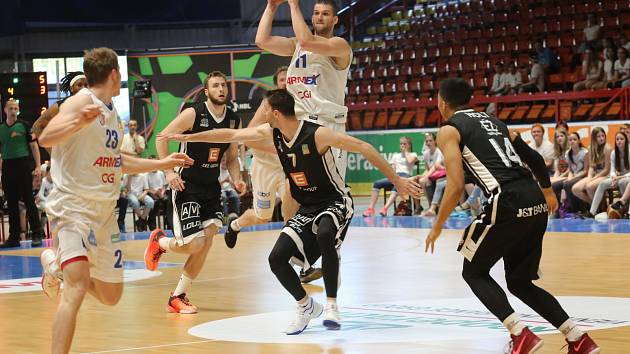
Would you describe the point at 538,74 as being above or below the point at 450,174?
above

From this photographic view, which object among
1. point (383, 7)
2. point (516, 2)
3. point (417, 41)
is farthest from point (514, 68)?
point (383, 7)

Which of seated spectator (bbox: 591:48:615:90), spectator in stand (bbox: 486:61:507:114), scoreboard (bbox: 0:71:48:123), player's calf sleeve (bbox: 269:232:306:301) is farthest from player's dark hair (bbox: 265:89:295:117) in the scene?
spectator in stand (bbox: 486:61:507:114)

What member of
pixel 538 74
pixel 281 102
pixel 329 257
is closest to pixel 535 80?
pixel 538 74

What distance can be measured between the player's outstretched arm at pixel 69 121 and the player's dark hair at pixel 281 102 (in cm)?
184

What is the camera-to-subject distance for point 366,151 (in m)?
A: 6.56

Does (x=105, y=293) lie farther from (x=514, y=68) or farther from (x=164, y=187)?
(x=514, y=68)

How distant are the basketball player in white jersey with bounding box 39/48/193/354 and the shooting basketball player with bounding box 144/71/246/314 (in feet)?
8.07

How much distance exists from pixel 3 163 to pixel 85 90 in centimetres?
943

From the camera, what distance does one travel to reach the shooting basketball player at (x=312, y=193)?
6.63m

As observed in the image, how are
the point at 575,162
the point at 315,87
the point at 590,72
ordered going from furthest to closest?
1. the point at 590,72
2. the point at 575,162
3. the point at 315,87

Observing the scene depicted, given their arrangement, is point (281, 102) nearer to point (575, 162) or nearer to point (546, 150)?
point (575, 162)

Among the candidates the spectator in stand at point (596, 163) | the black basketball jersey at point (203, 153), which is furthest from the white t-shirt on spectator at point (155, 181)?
the black basketball jersey at point (203, 153)

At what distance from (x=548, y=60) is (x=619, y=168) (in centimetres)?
664

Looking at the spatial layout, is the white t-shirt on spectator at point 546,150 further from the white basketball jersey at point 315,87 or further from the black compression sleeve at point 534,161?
the black compression sleeve at point 534,161
